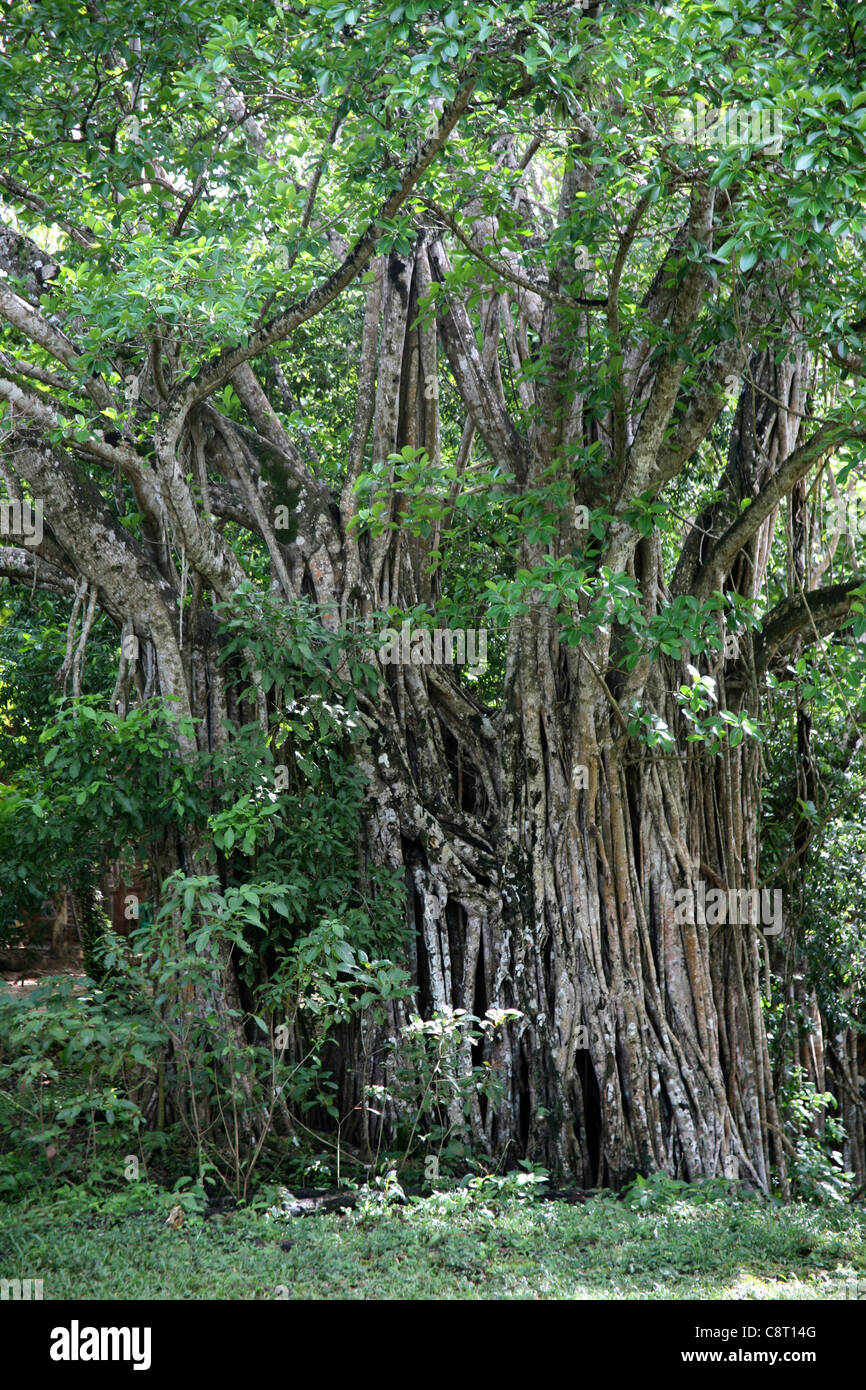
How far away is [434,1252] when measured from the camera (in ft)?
12.7

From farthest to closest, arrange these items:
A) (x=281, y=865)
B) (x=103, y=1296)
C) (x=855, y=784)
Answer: (x=855, y=784)
(x=281, y=865)
(x=103, y=1296)

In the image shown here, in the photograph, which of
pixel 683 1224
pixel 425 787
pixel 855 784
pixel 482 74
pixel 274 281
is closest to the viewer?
pixel 482 74

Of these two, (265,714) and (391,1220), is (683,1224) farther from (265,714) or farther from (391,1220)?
(265,714)

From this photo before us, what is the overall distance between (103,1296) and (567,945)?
2.69 meters

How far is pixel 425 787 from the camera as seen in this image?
5.71 meters

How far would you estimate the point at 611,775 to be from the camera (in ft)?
17.9

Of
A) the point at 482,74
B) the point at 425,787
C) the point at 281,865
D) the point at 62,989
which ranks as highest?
the point at 482,74

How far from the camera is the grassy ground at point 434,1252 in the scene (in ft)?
11.5

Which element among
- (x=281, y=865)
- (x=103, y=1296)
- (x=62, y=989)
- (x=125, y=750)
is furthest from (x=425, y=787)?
(x=103, y=1296)

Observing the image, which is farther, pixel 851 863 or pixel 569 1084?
pixel 851 863

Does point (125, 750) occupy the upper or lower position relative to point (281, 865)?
upper

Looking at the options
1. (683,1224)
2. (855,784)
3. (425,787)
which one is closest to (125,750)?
(425,787)

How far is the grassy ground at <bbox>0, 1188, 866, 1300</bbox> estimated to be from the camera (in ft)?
11.5

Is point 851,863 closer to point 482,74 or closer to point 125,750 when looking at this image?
point 125,750
